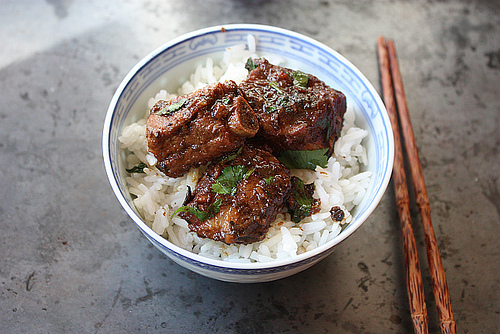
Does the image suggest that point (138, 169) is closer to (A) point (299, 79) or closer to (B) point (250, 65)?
(B) point (250, 65)

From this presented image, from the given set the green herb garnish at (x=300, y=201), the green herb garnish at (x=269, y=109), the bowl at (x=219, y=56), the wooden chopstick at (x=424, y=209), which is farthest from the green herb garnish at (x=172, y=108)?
the wooden chopstick at (x=424, y=209)

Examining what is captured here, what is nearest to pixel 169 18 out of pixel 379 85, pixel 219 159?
pixel 379 85

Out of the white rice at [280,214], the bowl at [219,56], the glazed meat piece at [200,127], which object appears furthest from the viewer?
the white rice at [280,214]

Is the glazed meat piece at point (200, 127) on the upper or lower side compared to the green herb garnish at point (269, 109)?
lower

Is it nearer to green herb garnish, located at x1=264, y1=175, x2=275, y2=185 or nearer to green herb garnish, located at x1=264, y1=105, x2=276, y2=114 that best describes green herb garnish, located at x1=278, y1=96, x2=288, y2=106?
green herb garnish, located at x1=264, y1=105, x2=276, y2=114

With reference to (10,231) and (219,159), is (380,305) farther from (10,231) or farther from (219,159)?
(10,231)

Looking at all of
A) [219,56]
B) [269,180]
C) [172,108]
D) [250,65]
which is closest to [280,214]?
[269,180]

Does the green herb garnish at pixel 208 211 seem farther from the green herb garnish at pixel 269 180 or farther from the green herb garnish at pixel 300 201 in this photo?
the green herb garnish at pixel 300 201
